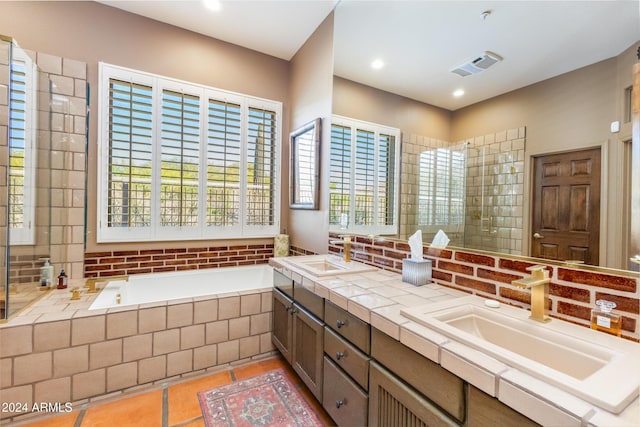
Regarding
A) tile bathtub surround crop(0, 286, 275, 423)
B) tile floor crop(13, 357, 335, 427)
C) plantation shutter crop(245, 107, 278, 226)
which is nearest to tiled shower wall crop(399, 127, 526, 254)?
tile floor crop(13, 357, 335, 427)

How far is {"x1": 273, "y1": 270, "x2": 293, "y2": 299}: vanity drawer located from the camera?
6.44 feet

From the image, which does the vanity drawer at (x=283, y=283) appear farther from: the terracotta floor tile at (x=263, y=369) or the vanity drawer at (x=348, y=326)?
the terracotta floor tile at (x=263, y=369)

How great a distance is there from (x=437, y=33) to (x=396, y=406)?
72.6 inches

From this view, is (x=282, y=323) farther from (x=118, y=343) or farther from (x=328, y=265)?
(x=118, y=343)

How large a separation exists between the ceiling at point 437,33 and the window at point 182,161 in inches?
26.6

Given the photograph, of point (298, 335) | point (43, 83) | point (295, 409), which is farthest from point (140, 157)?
point (295, 409)

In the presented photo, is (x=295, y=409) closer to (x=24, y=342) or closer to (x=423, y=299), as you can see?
(x=423, y=299)

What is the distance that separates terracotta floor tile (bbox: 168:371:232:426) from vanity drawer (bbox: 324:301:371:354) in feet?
3.41

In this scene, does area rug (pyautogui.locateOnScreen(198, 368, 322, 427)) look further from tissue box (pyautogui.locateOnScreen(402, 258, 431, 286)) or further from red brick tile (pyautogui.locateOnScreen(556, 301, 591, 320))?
red brick tile (pyautogui.locateOnScreen(556, 301, 591, 320))

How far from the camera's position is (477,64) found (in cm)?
134

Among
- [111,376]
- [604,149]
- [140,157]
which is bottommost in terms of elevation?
[111,376]

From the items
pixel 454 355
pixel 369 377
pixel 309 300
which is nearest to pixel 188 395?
pixel 309 300

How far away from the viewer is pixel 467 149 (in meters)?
1.38

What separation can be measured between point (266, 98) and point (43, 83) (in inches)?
74.5
